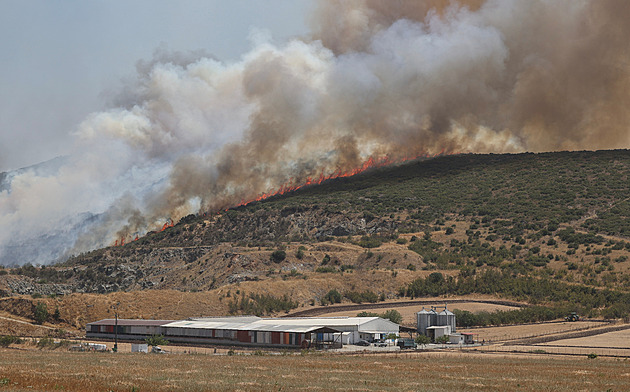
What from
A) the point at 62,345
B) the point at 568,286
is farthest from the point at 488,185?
the point at 62,345

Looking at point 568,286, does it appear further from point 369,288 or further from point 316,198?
point 316,198

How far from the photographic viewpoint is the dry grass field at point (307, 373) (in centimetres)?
4206

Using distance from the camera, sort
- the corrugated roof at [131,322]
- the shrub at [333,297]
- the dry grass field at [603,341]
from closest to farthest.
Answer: the dry grass field at [603,341], the corrugated roof at [131,322], the shrub at [333,297]

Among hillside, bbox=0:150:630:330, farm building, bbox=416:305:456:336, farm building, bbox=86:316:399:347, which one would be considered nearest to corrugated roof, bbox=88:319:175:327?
farm building, bbox=86:316:399:347

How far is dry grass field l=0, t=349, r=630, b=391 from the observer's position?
42.1m

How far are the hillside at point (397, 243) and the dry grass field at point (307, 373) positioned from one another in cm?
4563

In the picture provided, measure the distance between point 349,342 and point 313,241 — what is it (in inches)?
2681

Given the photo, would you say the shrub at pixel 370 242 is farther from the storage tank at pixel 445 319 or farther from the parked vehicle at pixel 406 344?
the parked vehicle at pixel 406 344

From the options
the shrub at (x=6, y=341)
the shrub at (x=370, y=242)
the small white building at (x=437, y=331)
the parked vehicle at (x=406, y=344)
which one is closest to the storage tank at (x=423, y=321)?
the small white building at (x=437, y=331)

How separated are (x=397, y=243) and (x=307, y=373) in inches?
3654

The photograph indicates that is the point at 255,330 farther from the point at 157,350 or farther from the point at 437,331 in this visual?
the point at 437,331

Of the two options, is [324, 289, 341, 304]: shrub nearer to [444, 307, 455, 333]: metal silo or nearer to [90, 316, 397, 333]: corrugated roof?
[90, 316, 397, 333]: corrugated roof

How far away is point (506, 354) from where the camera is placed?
221ft

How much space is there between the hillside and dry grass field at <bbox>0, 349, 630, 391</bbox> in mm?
45629
